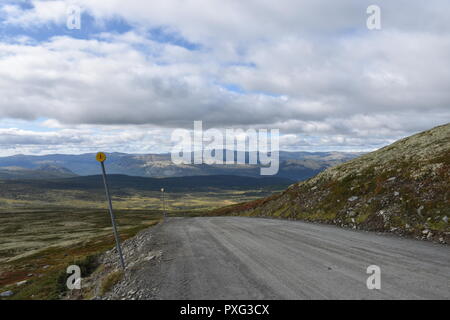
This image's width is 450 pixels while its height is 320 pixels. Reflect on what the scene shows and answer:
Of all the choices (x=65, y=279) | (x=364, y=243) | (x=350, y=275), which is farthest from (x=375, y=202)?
(x=65, y=279)

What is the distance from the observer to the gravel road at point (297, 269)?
8.86 metres

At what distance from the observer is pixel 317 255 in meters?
13.3

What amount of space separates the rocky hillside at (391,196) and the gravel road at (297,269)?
3292 mm

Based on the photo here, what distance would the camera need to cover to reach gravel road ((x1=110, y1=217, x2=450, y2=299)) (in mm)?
8859

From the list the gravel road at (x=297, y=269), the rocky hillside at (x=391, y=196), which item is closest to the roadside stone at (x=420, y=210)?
the rocky hillside at (x=391, y=196)

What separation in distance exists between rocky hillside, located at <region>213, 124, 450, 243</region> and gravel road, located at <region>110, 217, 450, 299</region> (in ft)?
→ 10.8

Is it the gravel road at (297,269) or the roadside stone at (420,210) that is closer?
the gravel road at (297,269)

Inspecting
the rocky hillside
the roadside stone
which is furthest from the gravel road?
the roadside stone

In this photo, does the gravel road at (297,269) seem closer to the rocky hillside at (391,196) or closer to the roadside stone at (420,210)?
the rocky hillside at (391,196)

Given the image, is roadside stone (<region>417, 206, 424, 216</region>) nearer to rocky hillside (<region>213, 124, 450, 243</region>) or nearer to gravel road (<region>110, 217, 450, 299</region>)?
rocky hillside (<region>213, 124, 450, 243</region>)

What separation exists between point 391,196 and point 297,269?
17.0m

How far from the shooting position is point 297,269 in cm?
1114

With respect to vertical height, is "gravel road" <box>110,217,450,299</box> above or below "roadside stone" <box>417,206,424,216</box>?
below

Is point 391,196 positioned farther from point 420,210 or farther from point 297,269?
point 297,269
